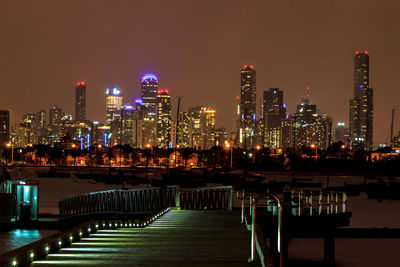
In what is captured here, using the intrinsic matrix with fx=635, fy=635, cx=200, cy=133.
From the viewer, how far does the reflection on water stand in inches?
959

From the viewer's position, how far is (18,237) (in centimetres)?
2617

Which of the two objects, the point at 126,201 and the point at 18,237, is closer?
the point at 18,237

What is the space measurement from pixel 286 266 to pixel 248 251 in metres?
10.9

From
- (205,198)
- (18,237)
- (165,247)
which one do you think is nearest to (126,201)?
(205,198)

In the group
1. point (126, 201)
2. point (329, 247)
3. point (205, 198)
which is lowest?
point (329, 247)

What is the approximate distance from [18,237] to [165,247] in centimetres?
1356

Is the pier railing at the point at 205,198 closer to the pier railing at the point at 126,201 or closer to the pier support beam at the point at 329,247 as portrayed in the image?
the pier railing at the point at 126,201

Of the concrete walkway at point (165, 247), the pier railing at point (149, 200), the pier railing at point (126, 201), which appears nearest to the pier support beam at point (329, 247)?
the pier railing at point (149, 200)

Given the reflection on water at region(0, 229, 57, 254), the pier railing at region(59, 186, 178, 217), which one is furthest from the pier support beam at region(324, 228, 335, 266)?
the reflection on water at region(0, 229, 57, 254)

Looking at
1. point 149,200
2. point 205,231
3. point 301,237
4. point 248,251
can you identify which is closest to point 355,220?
point 301,237

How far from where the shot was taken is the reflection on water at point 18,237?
2436 cm

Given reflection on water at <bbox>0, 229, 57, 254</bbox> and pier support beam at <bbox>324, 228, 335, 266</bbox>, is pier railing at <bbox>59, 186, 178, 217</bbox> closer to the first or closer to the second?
reflection on water at <bbox>0, 229, 57, 254</bbox>

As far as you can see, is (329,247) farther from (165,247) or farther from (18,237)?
(18,237)

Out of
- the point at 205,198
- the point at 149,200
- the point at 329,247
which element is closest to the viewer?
the point at 329,247
